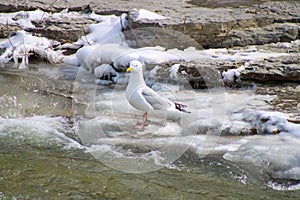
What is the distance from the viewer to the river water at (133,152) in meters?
3.82

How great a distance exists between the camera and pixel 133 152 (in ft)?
14.6

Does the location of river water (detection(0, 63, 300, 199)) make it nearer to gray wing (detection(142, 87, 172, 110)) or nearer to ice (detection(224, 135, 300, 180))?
ice (detection(224, 135, 300, 180))

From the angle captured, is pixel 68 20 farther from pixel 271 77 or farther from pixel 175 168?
pixel 175 168

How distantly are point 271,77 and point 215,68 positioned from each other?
0.71 metres

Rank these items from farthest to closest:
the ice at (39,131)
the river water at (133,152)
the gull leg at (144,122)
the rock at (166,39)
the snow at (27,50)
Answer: the snow at (27,50) < the rock at (166,39) < the gull leg at (144,122) < the ice at (39,131) < the river water at (133,152)

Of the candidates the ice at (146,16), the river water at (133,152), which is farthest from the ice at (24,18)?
the river water at (133,152)

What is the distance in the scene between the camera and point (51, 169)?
13.5 feet

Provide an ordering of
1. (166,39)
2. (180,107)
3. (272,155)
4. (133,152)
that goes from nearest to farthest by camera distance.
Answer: (272,155)
(133,152)
(180,107)
(166,39)

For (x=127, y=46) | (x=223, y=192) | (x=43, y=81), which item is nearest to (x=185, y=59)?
(x=127, y=46)

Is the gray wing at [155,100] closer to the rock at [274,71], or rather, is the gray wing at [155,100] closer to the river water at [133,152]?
the river water at [133,152]

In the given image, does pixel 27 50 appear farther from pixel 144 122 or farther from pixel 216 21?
pixel 144 122

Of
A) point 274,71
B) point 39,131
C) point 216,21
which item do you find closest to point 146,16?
point 216,21

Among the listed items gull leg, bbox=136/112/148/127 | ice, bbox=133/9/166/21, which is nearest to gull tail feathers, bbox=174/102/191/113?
gull leg, bbox=136/112/148/127

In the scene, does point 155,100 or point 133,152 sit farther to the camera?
point 155,100
